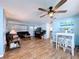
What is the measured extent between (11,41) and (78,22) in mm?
4835

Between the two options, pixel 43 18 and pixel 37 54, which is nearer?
pixel 37 54

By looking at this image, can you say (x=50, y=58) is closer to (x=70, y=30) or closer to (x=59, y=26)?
(x=70, y=30)

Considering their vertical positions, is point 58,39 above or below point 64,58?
above

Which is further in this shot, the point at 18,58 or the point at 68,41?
the point at 68,41

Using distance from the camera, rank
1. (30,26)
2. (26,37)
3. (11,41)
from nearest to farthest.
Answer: (11,41), (26,37), (30,26)

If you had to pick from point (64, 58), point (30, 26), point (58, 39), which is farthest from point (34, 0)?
point (30, 26)

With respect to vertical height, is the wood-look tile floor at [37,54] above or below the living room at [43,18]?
below

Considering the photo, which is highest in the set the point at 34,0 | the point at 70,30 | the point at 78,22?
the point at 34,0

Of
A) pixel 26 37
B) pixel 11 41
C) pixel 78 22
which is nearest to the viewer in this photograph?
pixel 11 41

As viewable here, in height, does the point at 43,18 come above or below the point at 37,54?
above

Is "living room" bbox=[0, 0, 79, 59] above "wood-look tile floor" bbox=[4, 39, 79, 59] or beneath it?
above

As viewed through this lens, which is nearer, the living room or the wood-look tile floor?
the living room

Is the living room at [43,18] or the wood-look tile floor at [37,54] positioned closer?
the living room at [43,18]

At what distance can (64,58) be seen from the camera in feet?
10.9
